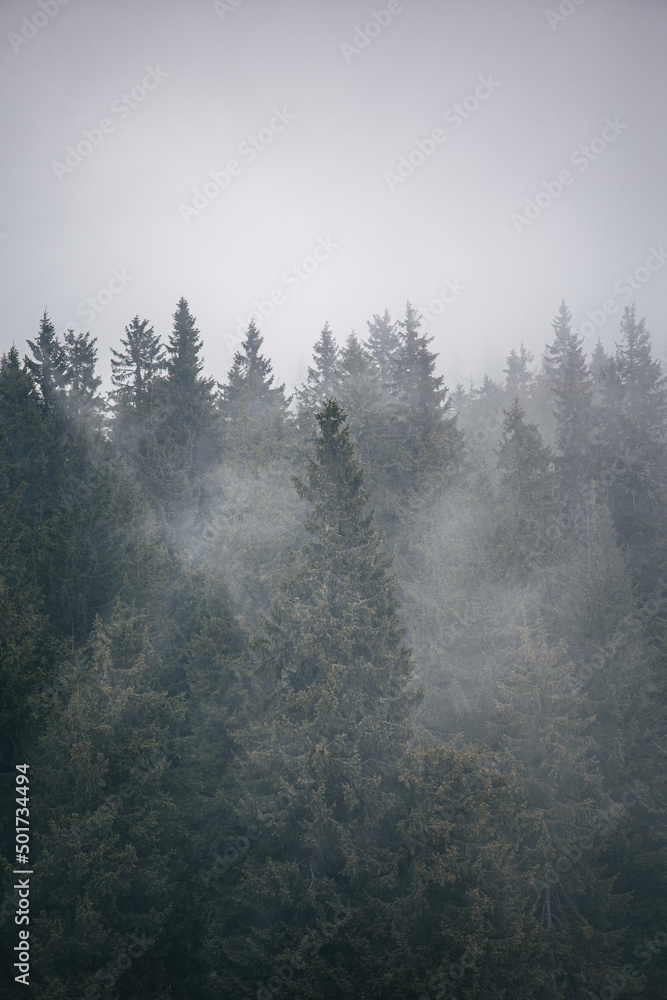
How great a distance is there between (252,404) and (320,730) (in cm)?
2750

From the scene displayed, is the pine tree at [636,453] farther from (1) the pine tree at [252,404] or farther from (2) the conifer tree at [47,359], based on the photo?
(2) the conifer tree at [47,359]

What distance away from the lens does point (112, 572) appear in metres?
21.0

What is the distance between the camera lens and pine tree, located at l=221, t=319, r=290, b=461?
2861cm

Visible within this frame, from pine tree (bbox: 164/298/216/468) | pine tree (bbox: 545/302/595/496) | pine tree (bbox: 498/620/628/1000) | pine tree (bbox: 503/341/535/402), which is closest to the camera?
pine tree (bbox: 498/620/628/1000)

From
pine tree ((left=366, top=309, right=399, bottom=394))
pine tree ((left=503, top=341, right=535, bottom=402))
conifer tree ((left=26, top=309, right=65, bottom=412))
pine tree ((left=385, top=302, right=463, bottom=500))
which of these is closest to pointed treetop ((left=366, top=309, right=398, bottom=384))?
pine tree ((left=366, top=309, right=399, bottom=394))

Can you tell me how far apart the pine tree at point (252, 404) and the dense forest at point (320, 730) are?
38.0 inches

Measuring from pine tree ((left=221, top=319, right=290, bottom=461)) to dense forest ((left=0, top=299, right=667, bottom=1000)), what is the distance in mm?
964

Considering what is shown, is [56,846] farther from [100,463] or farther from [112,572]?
[100,463]

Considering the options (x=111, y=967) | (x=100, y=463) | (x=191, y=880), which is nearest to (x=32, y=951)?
(x=111, y=967)

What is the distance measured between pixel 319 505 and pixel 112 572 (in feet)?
34.9

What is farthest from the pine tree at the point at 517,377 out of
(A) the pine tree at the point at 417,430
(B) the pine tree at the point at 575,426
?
(A) the pine tree at the point at 417,430

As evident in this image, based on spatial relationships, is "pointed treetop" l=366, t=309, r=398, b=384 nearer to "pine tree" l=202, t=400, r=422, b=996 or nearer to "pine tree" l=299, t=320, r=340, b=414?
"pine tree" l=299, t=320, r=340, b=414

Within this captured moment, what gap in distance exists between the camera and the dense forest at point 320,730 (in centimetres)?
1306

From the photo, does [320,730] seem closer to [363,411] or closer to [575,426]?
[363,411]
